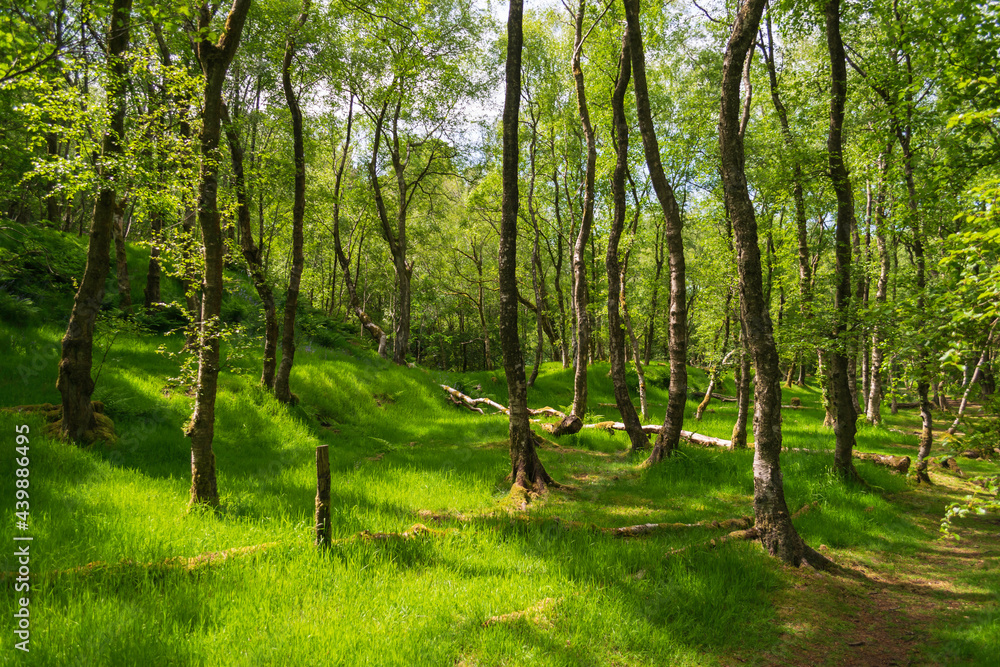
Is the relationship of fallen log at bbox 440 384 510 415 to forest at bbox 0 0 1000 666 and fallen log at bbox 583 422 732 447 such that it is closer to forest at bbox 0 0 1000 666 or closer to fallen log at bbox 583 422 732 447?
forest at bbox 0 0 1000 666

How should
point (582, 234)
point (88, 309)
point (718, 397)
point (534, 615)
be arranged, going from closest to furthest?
point (534, 615), point (88, 309), point (582, 234), point (718, 397)

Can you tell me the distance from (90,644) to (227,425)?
790cm

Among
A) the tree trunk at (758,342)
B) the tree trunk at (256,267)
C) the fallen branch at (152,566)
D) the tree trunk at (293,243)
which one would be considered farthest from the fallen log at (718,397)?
the fallen branch at (152,566)

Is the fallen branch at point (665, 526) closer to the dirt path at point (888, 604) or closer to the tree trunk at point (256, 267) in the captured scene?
the dirt path at point (888, 604)

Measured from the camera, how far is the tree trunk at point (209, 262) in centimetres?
635

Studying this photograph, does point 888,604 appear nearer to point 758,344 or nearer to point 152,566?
point 758,344

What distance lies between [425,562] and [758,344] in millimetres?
5348

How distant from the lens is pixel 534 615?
4566 millimetres

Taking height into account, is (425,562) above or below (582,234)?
below

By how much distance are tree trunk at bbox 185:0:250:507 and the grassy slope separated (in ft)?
1.28

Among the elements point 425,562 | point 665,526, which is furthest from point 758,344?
point 425,562

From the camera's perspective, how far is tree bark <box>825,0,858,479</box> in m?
9.01

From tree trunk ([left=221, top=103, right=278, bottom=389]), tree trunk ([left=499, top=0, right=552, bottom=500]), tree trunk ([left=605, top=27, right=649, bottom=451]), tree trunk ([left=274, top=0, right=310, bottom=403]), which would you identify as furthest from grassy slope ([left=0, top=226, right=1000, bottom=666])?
tree trunk ([left=221, top=103, right=278, bottom=389])

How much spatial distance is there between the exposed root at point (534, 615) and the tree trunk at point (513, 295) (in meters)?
3.99
